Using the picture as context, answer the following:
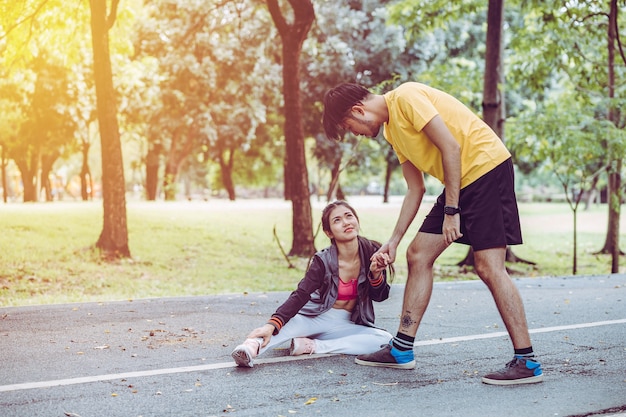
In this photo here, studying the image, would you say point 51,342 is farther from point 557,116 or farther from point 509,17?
point 509,17

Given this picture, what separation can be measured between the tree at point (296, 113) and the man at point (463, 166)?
10.1m

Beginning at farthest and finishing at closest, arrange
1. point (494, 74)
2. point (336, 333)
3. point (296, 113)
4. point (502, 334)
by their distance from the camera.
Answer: point (296, 113) → point (494, 74) → point (502, 334) → point (336, 333)

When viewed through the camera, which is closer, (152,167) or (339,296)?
(339,296)

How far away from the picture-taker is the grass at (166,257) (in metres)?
12.1

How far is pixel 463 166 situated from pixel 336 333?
5.69 feet

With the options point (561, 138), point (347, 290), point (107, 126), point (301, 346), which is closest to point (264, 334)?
point (301, 346)

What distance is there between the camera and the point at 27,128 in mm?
32719

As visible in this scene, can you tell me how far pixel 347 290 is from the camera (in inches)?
240

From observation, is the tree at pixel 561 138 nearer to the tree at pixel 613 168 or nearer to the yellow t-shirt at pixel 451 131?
the tree at pixel 613 168

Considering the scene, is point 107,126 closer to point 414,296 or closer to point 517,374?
point 414,296

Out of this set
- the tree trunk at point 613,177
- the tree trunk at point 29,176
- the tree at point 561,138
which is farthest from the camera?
the tree trunk at point 29,176

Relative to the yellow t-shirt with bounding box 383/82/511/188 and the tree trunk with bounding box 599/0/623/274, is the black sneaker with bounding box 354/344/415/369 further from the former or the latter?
the tree trunk with bounding box 599/0/623/274

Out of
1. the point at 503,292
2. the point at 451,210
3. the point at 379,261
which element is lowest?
the point at 503,292

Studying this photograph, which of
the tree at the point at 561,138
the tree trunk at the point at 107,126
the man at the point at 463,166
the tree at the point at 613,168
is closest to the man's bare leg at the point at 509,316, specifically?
the man at the point at 463,166
